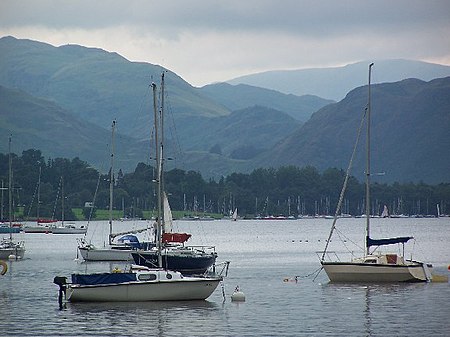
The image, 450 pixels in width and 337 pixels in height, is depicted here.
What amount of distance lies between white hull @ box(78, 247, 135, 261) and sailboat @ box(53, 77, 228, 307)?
4319cm

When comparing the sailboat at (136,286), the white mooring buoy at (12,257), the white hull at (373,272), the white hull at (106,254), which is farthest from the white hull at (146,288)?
the white mooring buoy at (12,257)

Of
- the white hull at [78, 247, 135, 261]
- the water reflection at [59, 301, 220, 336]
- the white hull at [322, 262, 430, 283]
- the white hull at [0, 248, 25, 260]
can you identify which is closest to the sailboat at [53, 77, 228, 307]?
the water reflection at [59, 301, 220, 336]

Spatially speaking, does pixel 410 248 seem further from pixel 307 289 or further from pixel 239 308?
pixel 239 308

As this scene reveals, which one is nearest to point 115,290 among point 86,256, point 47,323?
Answer: point 47,323

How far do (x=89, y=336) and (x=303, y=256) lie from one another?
3023 inches

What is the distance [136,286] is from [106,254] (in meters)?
48.3

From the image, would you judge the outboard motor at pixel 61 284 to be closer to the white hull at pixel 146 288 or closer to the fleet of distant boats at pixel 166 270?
the fleet of distant boats at pixel 166 270

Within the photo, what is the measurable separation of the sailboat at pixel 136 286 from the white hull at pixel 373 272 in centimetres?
1648

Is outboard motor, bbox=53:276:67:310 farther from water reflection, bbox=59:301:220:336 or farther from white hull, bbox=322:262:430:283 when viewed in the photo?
white hull, bbox=322:262:430:283

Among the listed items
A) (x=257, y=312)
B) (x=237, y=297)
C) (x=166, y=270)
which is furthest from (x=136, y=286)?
(x=237, y=297)

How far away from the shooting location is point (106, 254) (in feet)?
359

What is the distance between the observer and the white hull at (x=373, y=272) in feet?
250

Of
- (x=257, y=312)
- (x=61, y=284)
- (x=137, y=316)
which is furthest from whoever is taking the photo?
(x=61, y=284)

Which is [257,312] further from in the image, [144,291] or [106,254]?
[106,254]
